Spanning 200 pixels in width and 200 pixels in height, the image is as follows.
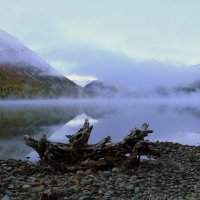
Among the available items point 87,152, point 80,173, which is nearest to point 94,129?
point 87,152

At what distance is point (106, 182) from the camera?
12.9 metres

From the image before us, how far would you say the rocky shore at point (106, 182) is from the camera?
443 inches

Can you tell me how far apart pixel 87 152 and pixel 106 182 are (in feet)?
11.3

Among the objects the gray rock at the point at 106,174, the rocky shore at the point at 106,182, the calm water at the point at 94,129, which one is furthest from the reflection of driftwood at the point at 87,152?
the calm water at the point at 94,129

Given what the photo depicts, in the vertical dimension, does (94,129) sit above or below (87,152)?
below

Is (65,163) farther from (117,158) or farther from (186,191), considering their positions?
(186,191)

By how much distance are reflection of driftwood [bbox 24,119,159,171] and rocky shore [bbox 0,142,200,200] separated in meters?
0.40

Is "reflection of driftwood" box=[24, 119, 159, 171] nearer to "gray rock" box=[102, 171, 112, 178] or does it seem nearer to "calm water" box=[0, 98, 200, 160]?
"gray rock" box=[102, 171, 112, 178]

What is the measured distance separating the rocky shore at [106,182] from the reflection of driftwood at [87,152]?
0.40m

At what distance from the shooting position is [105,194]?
37.2ft

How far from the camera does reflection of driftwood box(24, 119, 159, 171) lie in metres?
15.3

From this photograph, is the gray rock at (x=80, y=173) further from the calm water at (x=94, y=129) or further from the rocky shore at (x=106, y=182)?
the calm water at (x=94, y=129)

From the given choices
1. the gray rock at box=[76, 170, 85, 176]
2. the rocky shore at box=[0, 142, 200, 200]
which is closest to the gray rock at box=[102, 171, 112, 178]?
the rocky shore at box=[0, 142, 200, 200]

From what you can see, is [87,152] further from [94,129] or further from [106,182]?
[94,129]
